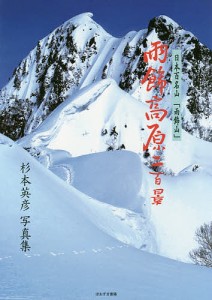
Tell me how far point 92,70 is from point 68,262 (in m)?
110

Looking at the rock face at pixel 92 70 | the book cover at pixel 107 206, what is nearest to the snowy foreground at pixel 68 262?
the book cover at pixel 107 206

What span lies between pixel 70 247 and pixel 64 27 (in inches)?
4772

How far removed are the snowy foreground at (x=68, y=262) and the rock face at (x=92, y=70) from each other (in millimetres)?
78378

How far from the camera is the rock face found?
3740 inches

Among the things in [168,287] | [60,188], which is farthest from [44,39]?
[168,287]

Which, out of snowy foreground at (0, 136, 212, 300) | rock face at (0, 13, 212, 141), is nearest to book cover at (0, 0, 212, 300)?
snowy foreground at (0, 136, 212, 300)

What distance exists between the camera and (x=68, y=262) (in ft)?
27.9

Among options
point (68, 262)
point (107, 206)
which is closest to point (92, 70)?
point (107, 206)

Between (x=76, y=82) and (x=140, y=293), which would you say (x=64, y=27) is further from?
(x=140, y=293)

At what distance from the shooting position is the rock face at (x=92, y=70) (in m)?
95.0

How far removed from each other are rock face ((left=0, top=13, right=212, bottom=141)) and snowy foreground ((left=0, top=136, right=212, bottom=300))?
78378 mm

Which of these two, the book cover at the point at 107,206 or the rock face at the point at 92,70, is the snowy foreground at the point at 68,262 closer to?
the book cover at the point at 107,206

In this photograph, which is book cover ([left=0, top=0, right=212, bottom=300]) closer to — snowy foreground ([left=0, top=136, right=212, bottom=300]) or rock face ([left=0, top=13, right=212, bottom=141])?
snowy foreground ([left=0, top=136, right=212, bottom=300])

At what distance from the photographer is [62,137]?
48.8 m
